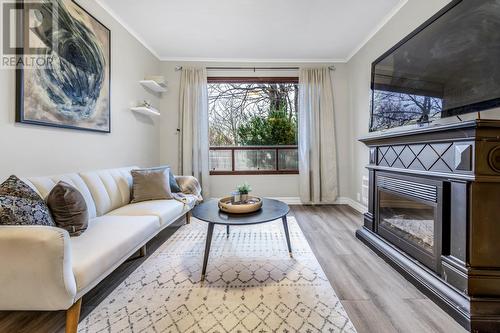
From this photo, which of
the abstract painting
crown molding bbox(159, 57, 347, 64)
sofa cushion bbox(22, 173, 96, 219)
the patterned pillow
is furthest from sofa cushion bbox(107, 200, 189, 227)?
crown molding bbox(159, 57, 347, 64)

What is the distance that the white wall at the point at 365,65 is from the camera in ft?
7.98

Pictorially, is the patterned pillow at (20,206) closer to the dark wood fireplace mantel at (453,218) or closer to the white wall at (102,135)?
the white wall at (102,135)

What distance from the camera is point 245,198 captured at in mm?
2320

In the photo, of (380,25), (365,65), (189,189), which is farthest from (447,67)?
(189,189)

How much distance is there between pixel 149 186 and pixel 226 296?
1686 mm

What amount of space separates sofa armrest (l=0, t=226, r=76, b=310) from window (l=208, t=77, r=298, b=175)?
3.23m

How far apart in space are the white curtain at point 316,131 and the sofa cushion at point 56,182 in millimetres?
3207

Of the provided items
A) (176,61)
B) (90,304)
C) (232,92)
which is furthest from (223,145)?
(90,304)

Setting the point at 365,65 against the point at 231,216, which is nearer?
the point at 231,216

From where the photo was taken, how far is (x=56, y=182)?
188 cm

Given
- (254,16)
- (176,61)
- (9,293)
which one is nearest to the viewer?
(9,293)

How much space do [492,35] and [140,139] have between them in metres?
3.94

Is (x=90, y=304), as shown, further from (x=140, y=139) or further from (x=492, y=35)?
(x=492, y=35)

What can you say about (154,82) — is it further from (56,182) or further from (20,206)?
(20,206)
